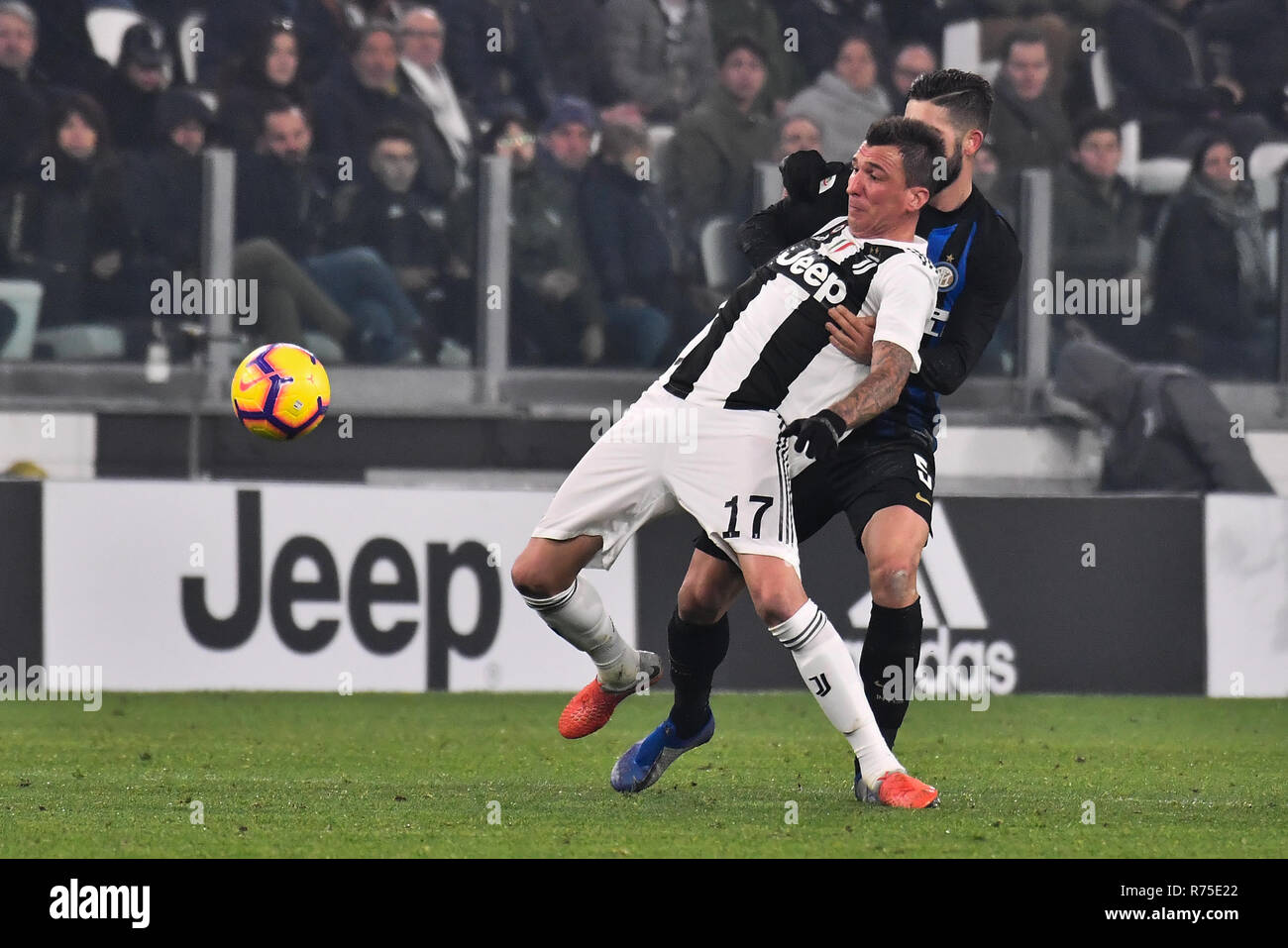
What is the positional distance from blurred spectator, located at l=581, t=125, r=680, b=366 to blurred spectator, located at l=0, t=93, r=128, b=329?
2.61 metres

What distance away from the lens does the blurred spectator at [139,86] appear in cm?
1102

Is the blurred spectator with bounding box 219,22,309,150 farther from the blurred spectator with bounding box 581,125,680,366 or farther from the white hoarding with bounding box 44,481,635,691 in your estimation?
the white hoarding with bounding box 44,481,635,691

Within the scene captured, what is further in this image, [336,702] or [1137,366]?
[1137,366]

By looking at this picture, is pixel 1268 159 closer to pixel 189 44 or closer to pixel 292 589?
pixel 189 44

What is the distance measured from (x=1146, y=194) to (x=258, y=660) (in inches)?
241

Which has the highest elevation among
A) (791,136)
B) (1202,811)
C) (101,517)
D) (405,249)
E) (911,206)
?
(791,136)

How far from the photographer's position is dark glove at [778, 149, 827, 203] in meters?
6.13

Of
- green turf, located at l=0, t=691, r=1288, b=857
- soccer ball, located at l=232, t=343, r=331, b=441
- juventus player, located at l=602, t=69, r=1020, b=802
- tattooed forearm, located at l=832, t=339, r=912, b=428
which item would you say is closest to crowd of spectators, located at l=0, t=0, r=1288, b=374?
green turf, located at l=0, t=691, r=1288, b=857

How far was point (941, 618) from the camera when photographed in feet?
33.1

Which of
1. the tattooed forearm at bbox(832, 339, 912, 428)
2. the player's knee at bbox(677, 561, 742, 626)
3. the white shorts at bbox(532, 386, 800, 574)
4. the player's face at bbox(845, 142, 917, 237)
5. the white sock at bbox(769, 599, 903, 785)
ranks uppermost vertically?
the player's face at bbox(845, 142, 917, 237)

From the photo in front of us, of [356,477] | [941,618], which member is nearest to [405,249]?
[356,477]

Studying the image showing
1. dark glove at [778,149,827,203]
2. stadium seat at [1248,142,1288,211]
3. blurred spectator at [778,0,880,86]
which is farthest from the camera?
stadium seat at [1248,142,1288,211]

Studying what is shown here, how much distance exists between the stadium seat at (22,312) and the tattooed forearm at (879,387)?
254 inches

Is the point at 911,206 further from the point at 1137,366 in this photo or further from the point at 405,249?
the point at 1137,366
